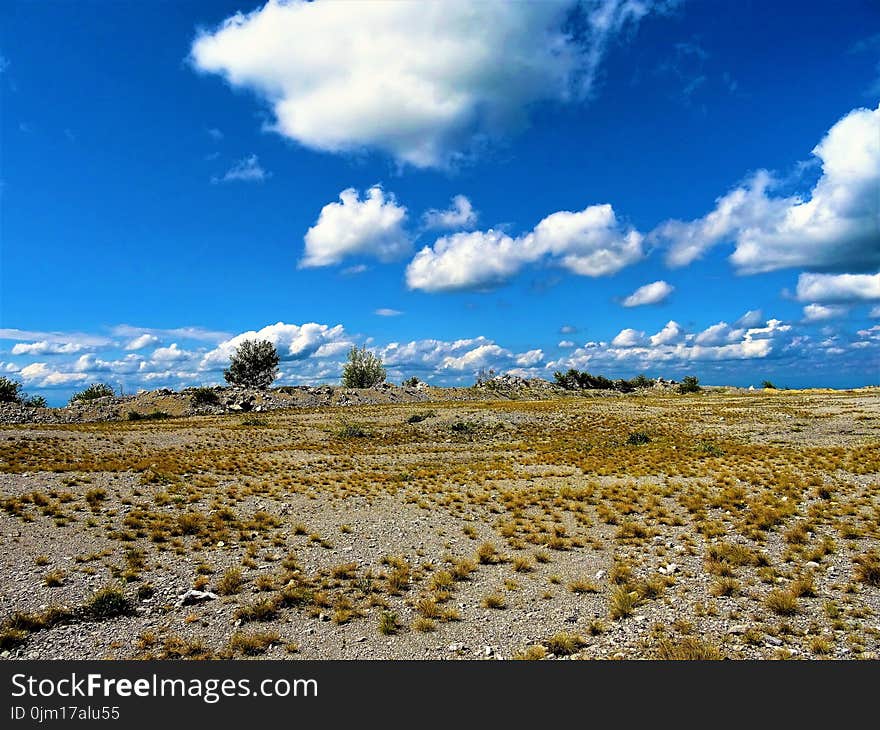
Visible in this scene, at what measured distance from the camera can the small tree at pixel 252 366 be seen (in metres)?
118

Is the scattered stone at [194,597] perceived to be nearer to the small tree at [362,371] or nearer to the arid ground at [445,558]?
the arid ground at [445,558]

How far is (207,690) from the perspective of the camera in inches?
327

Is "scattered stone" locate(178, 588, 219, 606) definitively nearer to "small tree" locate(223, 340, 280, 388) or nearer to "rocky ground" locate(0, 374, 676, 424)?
"rocky ground" locate(0, 374, 676, 424)

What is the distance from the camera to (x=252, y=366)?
11850 cm

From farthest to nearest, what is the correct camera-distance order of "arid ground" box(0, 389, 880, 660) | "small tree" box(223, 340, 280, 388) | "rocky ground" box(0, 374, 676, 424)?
1. "small tree" box(223, 340, 280, 388)
2. "rocky ground" box(0, 374, 676, 424)
3. "arid ground" box(0, 389, 880, 660)

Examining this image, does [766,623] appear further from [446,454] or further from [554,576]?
[446,454]

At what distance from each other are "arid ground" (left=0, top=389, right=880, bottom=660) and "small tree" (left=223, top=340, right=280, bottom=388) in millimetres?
87000

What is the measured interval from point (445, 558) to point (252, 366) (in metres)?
113

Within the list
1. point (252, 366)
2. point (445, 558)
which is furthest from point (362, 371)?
point (445, 558)

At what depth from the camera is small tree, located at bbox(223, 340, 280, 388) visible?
117812 millimetres

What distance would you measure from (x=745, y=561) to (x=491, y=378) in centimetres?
12037

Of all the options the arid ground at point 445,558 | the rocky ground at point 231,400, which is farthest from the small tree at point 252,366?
the arid ground at point 445,558

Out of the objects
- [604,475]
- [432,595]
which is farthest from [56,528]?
[604,475]

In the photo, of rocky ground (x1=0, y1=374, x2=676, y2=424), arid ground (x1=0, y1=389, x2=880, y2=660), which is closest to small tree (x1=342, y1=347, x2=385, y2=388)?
rocky ground (x1=0, y1=374, x2=676, y2=424)
